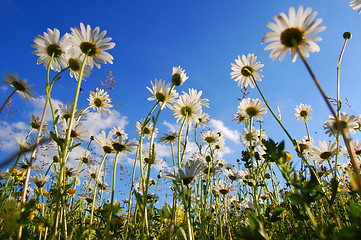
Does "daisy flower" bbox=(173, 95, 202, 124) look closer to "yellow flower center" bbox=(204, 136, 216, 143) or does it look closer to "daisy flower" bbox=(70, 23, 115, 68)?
"daisy flower" bbox=(70, 23, 115, 68)

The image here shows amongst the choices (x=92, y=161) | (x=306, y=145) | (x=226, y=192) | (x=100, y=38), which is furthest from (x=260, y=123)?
(x=92, y=161)

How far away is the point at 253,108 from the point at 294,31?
1.53 meters

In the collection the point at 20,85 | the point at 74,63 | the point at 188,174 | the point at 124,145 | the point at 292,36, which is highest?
the point at 74,63

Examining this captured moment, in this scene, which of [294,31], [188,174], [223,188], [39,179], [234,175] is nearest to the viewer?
[294,31]

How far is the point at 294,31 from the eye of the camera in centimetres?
156

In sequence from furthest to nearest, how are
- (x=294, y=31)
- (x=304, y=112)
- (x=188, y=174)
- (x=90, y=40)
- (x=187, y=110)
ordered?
(x=304, y=112) < (x=187, y=110) < (x=90, y=40) < (x=188, y=174) < (x=294, y=31)

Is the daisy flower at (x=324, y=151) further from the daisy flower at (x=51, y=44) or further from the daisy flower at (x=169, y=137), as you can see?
the daisy flower at (x=51, y=44)

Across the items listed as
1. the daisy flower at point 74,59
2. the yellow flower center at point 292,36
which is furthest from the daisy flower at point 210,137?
the yellow flower center at point 292,36

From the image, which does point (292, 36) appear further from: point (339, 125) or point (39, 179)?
point (39, 179)

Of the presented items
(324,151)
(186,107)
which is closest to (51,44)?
(186,107)

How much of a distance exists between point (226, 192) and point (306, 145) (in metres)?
1.27

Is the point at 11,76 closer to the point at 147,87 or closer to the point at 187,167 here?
the point at 147,87

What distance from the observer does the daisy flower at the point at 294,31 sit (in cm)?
149

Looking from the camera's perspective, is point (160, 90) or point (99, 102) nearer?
point (160, 90)
